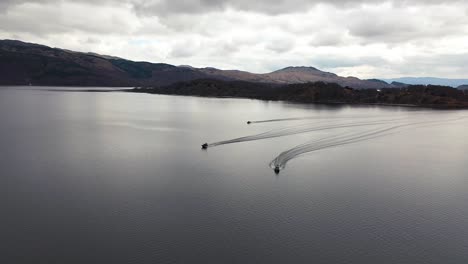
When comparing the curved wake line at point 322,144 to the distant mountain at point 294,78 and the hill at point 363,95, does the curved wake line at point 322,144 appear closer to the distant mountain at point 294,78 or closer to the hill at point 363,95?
the hill at point 363,95

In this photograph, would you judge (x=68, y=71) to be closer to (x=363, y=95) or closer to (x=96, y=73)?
(x=96, y=73)

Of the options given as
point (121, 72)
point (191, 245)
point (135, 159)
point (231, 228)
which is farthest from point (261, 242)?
point (121, 72)

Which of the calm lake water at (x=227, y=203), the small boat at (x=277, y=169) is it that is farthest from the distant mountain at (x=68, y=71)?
the small boat at (x=277, y=169)

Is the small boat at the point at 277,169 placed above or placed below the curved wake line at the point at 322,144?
below

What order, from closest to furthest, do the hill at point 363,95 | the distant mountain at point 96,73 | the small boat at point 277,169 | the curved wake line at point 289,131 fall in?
the small boat at point 277,169 → the curved wake line at point 289,131 → the hill at point 363,95 → the distant mountain at point 96,73

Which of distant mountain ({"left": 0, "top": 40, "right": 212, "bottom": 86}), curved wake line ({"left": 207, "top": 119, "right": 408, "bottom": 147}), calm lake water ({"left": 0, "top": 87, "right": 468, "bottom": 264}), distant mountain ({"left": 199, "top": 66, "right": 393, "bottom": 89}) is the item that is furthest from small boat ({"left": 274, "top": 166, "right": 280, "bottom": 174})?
distant mountain ({"left": 199, "top": 66, "right": 393, "bottom": 89})

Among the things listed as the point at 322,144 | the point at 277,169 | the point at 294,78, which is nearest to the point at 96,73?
the point at 294,78
